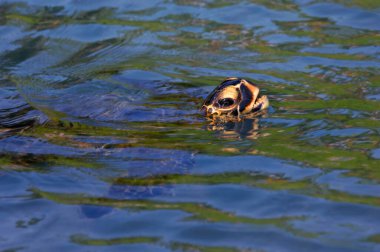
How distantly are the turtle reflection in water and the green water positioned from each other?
5cm

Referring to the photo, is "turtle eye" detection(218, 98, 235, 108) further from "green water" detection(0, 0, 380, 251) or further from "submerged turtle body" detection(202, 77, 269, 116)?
"green water" detection(0, 0, 380, 251)

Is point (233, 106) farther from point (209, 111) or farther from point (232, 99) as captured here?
point (209, 111)

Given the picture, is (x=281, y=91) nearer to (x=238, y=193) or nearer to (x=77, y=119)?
(x=77, y=119)

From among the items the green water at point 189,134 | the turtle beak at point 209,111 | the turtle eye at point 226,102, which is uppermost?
the turtle eye at point 226,102

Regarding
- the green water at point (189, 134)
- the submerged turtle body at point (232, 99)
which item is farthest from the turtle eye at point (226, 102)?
the green water at point (189, 134)

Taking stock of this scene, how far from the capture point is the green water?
4.21 meters

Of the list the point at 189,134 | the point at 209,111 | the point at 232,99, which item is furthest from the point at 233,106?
the point at 189,134

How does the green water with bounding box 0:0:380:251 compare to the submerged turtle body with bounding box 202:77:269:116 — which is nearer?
the green water with bounding box 0:0:380:251

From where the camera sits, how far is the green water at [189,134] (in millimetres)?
4215

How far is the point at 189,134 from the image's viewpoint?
554cm

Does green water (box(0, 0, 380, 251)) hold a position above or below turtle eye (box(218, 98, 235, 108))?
below

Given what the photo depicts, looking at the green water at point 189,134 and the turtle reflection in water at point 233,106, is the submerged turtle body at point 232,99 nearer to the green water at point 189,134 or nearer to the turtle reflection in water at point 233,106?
the turtle reflection in water at point 233,106

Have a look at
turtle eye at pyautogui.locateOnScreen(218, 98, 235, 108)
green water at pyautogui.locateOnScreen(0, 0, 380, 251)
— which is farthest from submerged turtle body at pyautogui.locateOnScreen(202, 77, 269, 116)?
green water at pyautogui.locateOnScreen(0, 0, 380, 251)

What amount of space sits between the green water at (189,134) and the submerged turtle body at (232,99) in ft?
0.45
